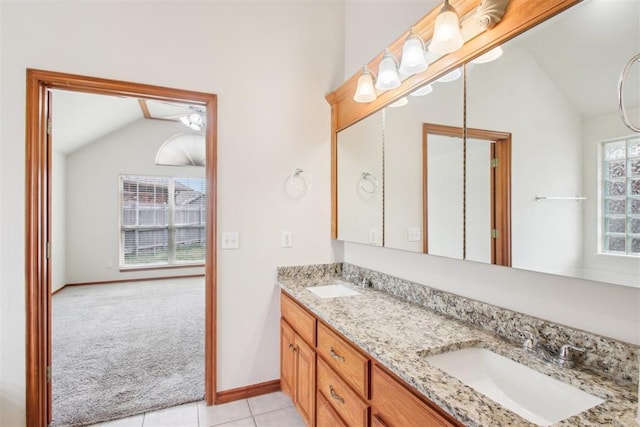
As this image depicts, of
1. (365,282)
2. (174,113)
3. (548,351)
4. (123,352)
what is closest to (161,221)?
(174,113)

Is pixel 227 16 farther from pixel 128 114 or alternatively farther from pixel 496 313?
pixel 128 114

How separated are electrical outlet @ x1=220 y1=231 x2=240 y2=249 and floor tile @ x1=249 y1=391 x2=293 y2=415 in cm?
108

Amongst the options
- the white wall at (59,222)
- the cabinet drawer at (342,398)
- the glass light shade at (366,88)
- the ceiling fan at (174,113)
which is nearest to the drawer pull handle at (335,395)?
the cabinet drawer at (342,398)

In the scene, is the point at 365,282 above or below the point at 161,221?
below

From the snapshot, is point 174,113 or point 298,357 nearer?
point 298,357

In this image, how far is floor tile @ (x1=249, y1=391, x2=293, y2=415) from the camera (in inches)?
85.1

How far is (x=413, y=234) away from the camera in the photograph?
5.79 ft

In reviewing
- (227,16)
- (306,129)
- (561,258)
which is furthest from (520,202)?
(227,16)

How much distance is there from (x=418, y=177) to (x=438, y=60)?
58cm

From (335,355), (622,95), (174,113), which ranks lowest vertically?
(335,355)

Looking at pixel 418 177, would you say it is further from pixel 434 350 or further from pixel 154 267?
pixel 154 267

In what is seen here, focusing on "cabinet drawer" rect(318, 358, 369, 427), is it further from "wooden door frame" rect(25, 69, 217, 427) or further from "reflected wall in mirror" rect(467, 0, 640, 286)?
"wooden door frame" rect(25, 69, 217, 427)

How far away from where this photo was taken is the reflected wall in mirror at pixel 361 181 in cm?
208

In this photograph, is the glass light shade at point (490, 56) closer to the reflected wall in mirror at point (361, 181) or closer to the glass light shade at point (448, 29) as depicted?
the glass light shade at point (448, 29)
